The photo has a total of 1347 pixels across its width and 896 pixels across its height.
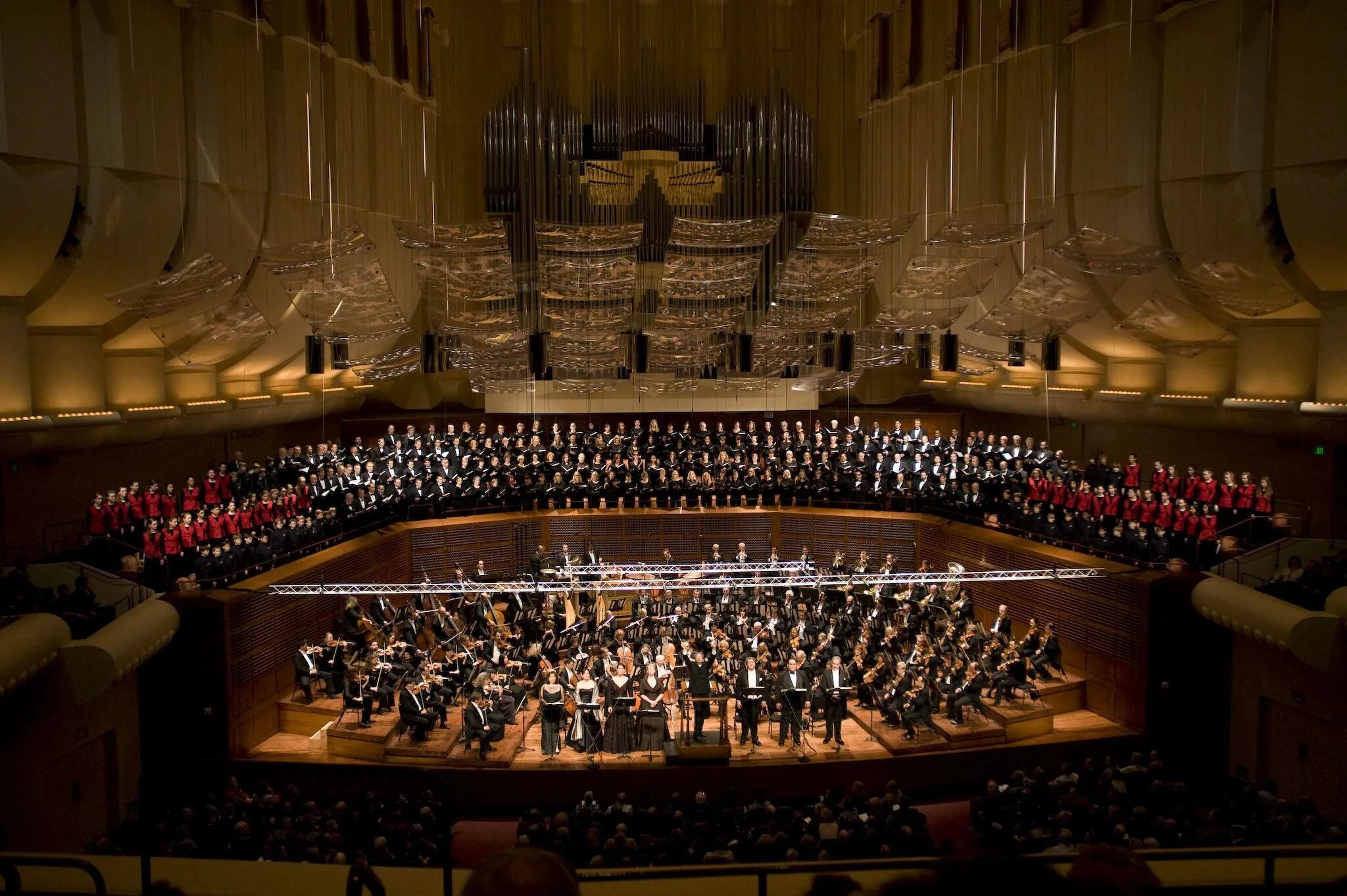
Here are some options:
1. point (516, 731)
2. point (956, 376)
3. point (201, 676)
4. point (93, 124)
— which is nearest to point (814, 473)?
point (956, 376)

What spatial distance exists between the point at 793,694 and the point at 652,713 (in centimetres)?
154

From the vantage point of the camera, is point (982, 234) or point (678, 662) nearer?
point (982, 234)

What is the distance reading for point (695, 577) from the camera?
1292 centimetres

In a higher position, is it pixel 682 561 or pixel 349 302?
pixel 349 302

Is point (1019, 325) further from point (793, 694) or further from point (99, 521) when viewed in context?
point (99, 521)

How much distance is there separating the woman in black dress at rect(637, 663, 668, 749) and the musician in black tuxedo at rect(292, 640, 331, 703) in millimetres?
3961

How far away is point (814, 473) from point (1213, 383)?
6.21 meters

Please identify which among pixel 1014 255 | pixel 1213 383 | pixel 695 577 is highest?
pixel 1014 255

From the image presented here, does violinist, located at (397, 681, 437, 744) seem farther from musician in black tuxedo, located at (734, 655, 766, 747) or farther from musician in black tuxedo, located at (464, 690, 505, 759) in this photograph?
musician in black tuxedo, located at (734, 655, 766, 747)

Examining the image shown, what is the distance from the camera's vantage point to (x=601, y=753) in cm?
1085

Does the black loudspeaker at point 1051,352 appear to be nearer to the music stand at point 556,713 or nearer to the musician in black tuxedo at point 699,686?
the musician in black tuxedo at point 699,686

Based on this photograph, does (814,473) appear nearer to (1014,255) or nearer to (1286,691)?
(1014,255)

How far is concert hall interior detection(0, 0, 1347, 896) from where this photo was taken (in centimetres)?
956

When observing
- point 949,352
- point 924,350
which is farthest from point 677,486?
point 949,352
